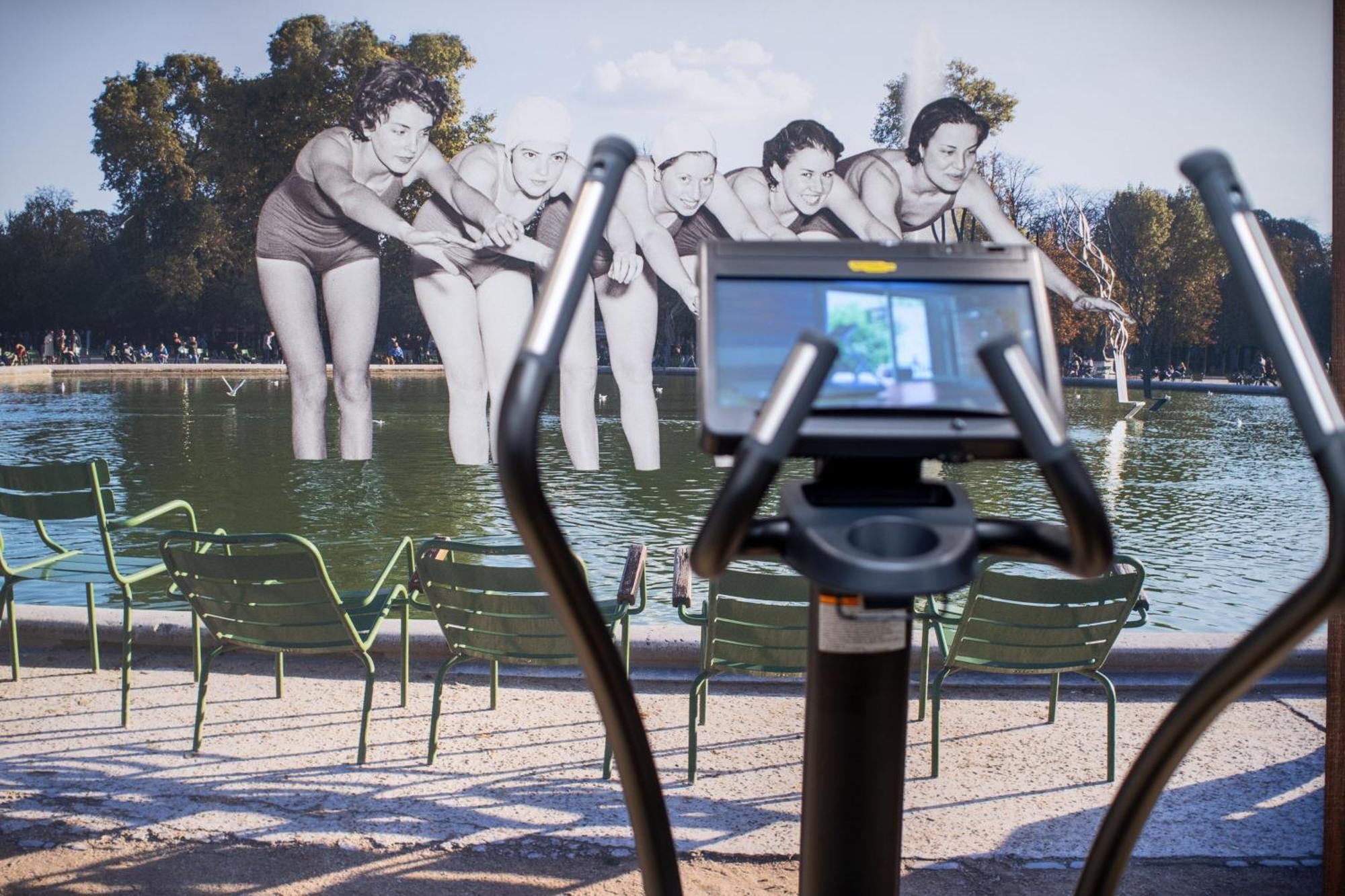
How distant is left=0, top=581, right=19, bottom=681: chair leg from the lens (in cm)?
507

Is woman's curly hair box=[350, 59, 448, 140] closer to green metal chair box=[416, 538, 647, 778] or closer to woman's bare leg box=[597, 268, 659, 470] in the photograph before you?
woman's bare leg box=[597, 268, 659, 470]

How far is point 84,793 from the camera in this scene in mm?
4012

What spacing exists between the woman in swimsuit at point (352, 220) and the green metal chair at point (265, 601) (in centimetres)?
270

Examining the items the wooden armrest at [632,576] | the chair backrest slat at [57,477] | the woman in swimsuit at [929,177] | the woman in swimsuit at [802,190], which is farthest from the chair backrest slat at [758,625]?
the woman in swimsuit at [929,177]

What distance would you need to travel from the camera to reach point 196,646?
5266 millimetres

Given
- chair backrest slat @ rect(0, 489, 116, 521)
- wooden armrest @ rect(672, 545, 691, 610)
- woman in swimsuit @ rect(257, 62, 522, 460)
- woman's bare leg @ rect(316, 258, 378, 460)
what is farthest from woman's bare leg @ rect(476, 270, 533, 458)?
wooden armrest @ rect(672, 545, 691, 610)

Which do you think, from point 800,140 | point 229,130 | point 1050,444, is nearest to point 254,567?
point 1050,444

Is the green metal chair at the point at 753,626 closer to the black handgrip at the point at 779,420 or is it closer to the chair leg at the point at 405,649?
the chair leg at the point at 405,649

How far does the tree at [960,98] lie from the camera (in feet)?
22.6

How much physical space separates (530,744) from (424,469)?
13.7 feet

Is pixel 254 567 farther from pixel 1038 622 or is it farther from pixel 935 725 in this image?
pixel 1038 622

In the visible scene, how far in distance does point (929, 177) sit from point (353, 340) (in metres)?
3.39

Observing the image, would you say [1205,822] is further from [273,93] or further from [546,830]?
[273,93]

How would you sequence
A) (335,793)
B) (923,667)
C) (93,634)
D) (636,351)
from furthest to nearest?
(636,351)
(93,634)
(923,667)
(335,793)
